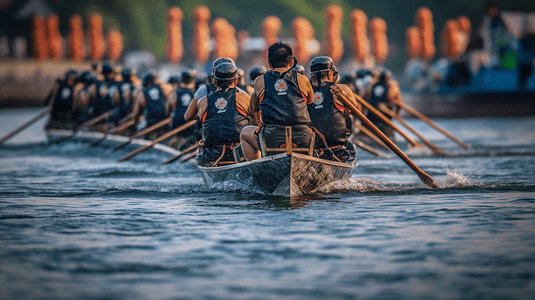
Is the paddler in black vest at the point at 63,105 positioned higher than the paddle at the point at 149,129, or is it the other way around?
the paddler in black vest at the point at 63,105

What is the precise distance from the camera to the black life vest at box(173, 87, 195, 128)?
50.0 feet

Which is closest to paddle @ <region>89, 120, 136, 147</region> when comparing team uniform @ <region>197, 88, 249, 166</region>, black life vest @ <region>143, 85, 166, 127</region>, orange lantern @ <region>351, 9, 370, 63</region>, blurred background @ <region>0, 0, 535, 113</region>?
black life vest @ <region>143, 85, 166, 127</region>

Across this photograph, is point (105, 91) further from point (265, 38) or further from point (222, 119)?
point (265, 38)

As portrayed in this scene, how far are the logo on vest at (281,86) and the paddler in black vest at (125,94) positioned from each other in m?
10.3

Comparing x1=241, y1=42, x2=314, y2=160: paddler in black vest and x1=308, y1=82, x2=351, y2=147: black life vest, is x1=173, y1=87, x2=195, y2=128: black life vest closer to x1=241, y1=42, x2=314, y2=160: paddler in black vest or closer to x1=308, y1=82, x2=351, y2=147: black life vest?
x1=308, y1=82, x2=351, y2=147: black life vest

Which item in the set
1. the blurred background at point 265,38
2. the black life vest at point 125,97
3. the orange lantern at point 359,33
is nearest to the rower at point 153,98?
the black life vest at point 125,97

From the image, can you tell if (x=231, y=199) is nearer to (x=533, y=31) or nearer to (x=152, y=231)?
(x=152, y=231)

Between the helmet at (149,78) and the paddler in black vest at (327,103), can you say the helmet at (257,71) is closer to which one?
the paddler in black vest at (327,103)

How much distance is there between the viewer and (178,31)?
205ft

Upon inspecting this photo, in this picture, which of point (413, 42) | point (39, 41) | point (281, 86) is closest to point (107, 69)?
point (281, 86)

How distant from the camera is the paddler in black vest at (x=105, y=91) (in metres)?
19.9

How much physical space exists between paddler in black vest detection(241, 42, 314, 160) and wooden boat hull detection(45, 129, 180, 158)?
6087 mm

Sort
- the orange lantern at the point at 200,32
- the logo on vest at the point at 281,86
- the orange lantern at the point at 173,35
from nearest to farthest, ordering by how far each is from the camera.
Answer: the logo on vest at the point at 281,86 < the orange lantern at the point at 200,32 < the orange lantern at the point at 173,35

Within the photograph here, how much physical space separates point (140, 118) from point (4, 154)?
3.74 m
